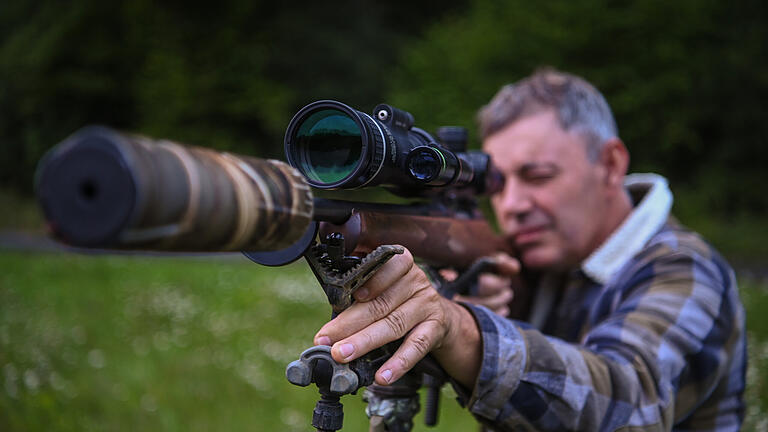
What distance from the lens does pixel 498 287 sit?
2.70m

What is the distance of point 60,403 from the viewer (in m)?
4.67

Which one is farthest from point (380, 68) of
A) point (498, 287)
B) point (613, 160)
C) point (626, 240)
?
point (498, 287)

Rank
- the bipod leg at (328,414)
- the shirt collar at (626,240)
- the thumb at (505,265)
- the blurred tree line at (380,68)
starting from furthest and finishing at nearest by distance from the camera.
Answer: the blurred tree line at (380,68)
the shirt collar at (626,240)
the thumb at (505,265)
the bipod leg at (328,414)

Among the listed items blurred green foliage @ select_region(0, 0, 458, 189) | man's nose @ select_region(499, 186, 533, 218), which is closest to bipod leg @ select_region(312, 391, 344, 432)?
man's nose @ select_region(499, 186, 533, 218)

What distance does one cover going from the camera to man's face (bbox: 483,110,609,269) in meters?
2.84

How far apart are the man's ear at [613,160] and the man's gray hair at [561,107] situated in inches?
1.4

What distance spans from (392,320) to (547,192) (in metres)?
1.55

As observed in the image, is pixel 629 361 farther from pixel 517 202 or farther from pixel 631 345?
pixel 517 202

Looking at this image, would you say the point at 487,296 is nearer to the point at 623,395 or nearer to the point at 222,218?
the point at 623,395

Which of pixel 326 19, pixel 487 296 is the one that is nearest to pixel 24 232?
pixel 326 19

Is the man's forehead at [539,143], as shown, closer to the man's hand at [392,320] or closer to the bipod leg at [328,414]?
the man's hand at [392,320]

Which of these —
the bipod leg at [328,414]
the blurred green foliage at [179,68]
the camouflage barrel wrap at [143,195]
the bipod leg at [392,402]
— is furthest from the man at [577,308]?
the blurred green foliage at [179,68]

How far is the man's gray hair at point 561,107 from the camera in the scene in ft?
9.53

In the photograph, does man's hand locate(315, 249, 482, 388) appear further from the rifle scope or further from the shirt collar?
the shirt collar
